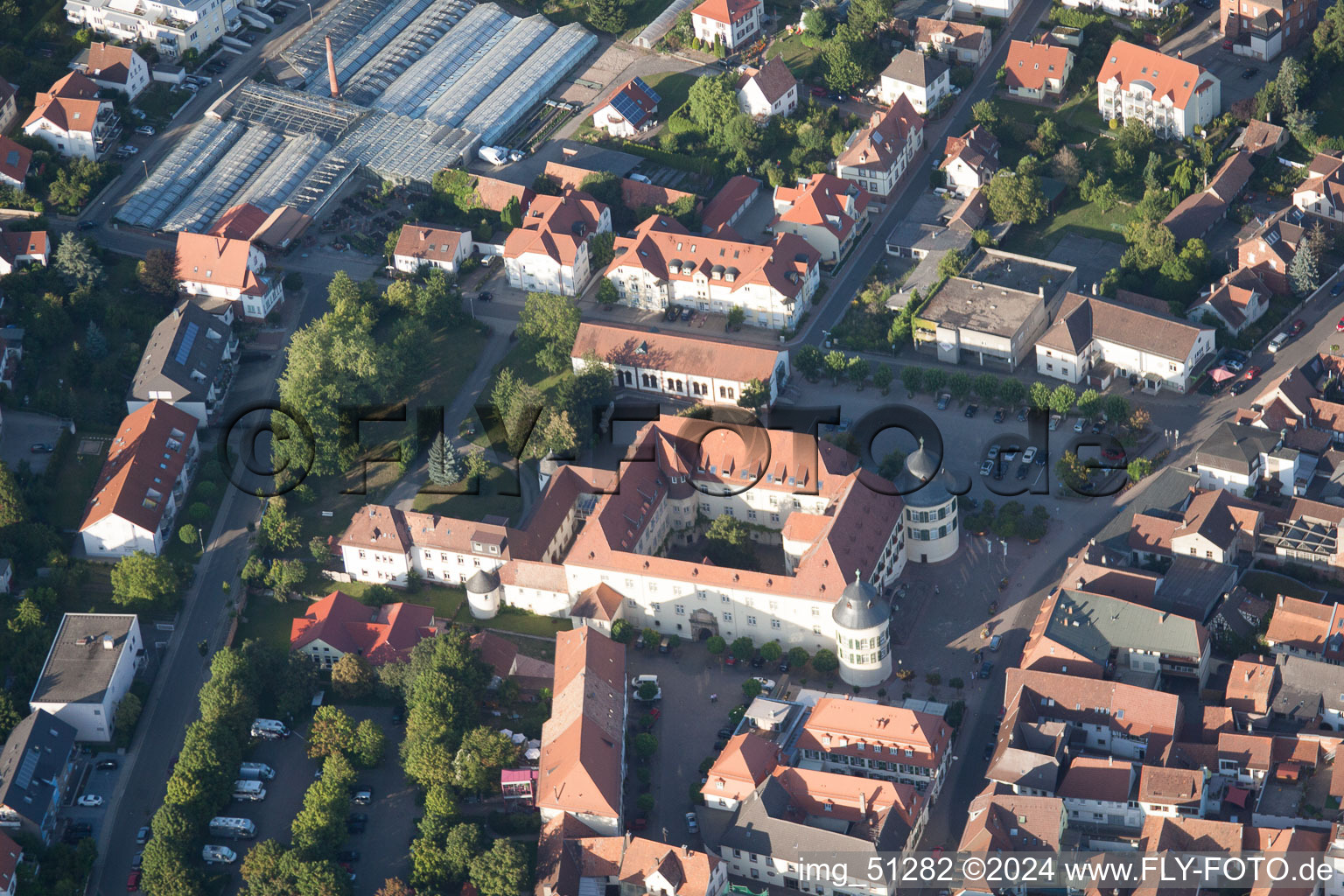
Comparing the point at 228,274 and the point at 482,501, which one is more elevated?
the point at 228,274

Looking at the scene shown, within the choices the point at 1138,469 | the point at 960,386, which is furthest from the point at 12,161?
the point at 1138,469

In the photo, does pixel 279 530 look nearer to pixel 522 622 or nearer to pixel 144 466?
pixel 144 466

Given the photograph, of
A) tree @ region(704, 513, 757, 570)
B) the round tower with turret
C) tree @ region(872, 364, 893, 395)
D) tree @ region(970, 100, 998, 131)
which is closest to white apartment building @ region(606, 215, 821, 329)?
tree @ region(872, 364, 893, 395)

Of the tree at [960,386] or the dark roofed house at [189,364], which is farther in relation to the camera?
the dark roofed house at [189,364]

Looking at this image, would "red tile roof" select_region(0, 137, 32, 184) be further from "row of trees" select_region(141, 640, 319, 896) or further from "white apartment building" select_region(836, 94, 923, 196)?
"white apartment building" select_region(836, 94, 923, 196)

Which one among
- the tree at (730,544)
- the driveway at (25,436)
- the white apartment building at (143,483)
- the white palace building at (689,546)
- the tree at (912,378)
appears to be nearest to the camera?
the white palace building at (689,546)

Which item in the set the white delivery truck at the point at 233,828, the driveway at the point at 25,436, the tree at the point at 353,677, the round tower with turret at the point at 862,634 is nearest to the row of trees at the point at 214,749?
the white delivery truck at the point at 233,828

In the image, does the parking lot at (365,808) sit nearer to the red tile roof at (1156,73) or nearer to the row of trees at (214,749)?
the row of trees at (214,749)
